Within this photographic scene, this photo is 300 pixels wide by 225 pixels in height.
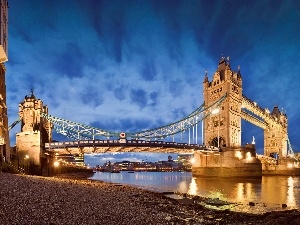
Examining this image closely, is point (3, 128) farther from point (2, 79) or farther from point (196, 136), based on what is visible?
point (196, 136)

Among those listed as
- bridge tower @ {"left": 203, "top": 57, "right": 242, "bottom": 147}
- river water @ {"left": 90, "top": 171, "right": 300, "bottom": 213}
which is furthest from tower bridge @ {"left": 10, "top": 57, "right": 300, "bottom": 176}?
river water @ {"left": 90, "top": 171, "right": 300, "bottom": 213}

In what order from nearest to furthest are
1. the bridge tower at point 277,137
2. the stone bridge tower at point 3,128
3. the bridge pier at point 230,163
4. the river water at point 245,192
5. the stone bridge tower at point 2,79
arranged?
the stone bridge tower at point 2,79 → the river water at point 245,192 → the stone bridge tower at point 3,128 → the bridge pier at point 230,163 → the bridge tower at point 277,137

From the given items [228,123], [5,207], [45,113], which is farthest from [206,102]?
[5,207]

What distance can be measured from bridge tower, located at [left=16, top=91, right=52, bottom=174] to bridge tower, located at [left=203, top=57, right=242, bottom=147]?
Result: 44369mm

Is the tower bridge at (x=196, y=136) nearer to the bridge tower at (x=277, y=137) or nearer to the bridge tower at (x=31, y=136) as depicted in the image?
the bridge tower at (x=31, y=136)

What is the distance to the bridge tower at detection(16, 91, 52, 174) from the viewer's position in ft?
138

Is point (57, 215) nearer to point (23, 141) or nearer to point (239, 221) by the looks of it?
point (239, 221)

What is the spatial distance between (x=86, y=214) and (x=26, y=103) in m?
43.3

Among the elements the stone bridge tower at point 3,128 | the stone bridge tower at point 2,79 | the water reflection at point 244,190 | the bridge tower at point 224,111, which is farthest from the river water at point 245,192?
the bridge tower at point 224,111

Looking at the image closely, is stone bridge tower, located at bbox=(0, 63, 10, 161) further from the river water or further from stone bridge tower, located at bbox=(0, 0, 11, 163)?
the river water

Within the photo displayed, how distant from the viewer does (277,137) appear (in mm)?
110062

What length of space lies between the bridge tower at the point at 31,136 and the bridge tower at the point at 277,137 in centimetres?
8937

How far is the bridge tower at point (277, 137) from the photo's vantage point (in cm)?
10869

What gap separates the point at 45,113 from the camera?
54.9 m
